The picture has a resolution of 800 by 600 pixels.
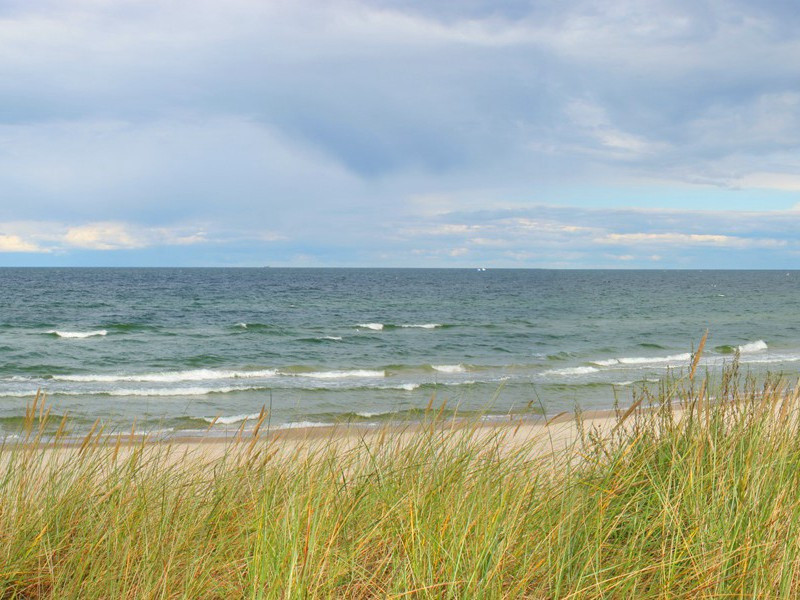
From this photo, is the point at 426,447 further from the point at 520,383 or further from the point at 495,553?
the point at 520,383

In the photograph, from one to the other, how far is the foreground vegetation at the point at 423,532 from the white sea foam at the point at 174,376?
1645cm

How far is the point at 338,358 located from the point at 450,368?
443cm

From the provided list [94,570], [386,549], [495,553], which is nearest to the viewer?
[495,553]

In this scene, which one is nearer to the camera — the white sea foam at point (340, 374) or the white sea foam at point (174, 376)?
the white sea foam at point (174, 376)

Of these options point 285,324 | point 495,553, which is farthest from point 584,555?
point 285,324

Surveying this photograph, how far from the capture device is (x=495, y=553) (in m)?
2.60

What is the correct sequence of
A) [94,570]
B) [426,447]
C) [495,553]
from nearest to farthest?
[495,553] < [94,570] < [426,447]

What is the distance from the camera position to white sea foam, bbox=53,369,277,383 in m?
19.3

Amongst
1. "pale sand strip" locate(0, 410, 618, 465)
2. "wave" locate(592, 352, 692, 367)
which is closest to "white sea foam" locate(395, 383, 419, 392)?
"wave" locate(592, 352, 692, 367)

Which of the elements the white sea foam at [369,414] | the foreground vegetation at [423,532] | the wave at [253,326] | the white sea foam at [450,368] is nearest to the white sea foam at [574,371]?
the white sea foam at [450,368]

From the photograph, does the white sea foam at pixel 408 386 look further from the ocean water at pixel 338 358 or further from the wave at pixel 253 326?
the wave at pixel 253 326

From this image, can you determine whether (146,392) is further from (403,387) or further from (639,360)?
(639,360)

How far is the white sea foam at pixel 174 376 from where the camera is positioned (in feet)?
63.3

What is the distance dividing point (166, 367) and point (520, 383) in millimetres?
11503
